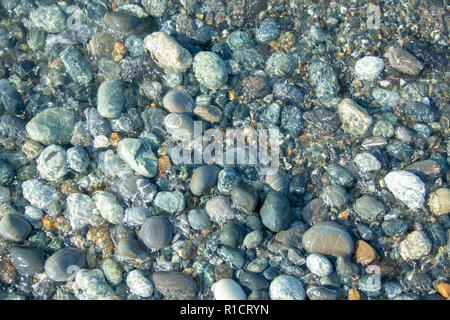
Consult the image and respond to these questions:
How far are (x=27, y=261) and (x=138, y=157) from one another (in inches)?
38.6

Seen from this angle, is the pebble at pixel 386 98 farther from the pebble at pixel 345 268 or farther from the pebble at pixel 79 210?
the pebble at pixel 79 210

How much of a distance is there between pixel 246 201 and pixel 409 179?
1.14 metres

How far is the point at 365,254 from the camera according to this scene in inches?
101

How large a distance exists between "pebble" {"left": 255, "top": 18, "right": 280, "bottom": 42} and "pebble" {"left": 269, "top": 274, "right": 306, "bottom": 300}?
1913 millimetres

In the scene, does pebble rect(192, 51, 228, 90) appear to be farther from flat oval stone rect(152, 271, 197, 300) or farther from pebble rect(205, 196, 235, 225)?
flat oval stone rect(152, 271, 197, 300)

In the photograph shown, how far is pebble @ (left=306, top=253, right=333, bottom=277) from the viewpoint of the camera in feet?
8.16

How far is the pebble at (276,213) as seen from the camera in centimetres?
257

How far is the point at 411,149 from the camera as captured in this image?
2.87m

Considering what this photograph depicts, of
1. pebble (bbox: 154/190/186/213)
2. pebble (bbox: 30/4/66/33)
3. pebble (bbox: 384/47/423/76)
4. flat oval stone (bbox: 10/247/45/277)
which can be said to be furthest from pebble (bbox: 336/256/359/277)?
pebble (bbox: 30/4/66/33)

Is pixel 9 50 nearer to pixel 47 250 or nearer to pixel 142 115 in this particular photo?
pixel 142 115

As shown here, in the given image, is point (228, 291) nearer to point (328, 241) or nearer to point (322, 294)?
point (322, 294)

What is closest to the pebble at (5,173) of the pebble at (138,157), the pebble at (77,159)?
the pebble at (77,159)
